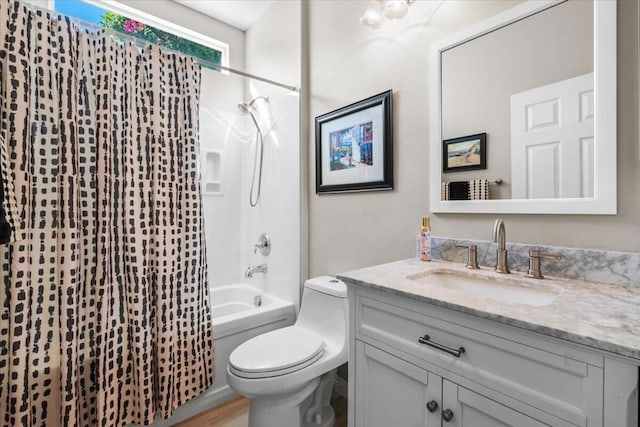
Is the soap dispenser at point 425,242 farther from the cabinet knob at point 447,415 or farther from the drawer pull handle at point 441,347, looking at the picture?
the cabinet knob at point 447,415

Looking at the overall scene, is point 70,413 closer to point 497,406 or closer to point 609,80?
point 497,406

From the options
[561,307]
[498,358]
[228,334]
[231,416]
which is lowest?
[231,416]

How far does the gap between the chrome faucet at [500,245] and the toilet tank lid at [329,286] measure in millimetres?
756

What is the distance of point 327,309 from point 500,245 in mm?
934

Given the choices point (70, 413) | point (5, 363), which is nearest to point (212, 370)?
point (70, 413)

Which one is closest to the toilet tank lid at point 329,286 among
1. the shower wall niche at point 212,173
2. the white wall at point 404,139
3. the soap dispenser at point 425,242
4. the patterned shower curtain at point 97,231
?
the white wall at point 404,139

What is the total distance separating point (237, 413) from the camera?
67.8 inches

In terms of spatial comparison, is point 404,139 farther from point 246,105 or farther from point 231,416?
point 231,416

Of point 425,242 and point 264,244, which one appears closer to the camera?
point 425,242

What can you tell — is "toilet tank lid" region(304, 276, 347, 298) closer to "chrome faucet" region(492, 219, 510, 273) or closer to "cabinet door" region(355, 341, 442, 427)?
"cabinet door" region(355, 341, 442, 427)

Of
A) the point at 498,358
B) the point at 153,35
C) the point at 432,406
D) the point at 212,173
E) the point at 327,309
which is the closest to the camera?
the point at 498,358

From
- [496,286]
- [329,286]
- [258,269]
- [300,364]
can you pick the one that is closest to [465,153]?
[496,286]

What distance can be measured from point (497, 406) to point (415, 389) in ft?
0.76

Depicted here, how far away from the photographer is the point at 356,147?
70.1 inches
